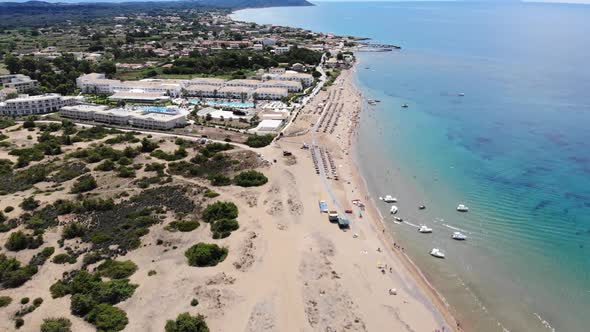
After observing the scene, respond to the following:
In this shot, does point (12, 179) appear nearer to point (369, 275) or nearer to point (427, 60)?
point (369, 275)

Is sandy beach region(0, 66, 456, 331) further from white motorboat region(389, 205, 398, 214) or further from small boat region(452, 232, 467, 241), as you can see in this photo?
small boat region(452, 232, 467, 241)

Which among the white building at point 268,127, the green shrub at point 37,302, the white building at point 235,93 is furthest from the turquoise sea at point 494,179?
the green shrub at point 37,302

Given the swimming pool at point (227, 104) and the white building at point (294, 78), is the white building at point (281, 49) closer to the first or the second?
the white building at point (294, 78)

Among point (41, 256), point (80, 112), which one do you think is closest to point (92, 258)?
point (41, 256)

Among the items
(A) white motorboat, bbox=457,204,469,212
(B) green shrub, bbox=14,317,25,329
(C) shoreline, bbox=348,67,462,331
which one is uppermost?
(A) white motorboat, bbox=457,204,469,212

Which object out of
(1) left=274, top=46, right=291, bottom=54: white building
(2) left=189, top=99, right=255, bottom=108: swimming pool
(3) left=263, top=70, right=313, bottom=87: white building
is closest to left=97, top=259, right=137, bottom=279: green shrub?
(2) left=189, top=99, right=255, bottom=108: swimming pool

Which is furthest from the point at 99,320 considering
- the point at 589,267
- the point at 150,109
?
the point at 150,109

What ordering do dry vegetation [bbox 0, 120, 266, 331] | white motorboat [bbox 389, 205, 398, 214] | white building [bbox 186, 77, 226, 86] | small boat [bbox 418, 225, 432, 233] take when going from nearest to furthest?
dry vegetation [bbox 0, 120, 266, 331], small boat [bbox 418, 225, 432, 233], white motorboat [bbox 389, 205, 398, 214], white building [bbox 186, 77, 226, 86]
